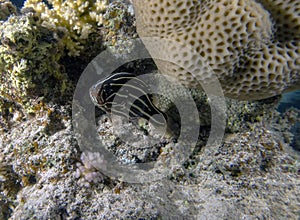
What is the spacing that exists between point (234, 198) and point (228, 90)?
1.27 metres

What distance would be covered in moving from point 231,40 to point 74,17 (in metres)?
2.19

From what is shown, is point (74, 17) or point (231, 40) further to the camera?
point (74, 17)

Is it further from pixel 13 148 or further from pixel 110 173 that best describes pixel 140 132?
pixel 13 148

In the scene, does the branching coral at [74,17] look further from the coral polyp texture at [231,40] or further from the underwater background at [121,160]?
the coral polyp texture at [231,40]

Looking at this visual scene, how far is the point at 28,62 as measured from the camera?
102 inches

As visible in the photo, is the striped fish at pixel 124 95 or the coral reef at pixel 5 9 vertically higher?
the coral reef at pixel 5 9

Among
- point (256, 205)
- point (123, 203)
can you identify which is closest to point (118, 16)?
point (123, 203)

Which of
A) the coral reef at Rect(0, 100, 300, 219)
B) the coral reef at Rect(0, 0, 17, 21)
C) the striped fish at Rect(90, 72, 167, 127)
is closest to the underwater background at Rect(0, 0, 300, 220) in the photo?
the coral reef at Rect(0, 100, 300, 219)

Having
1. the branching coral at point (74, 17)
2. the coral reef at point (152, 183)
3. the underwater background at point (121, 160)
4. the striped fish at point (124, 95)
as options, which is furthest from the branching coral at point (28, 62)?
the striped fish at point (124, 95)

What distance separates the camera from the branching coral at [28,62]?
8.10 feet

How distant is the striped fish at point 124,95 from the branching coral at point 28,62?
0.78 metres

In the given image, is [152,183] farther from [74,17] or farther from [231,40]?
[74,17]

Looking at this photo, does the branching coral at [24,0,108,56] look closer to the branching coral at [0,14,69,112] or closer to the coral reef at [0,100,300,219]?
the branching coral at [0,14,69,112]

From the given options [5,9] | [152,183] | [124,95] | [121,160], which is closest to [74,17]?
[5,9]
